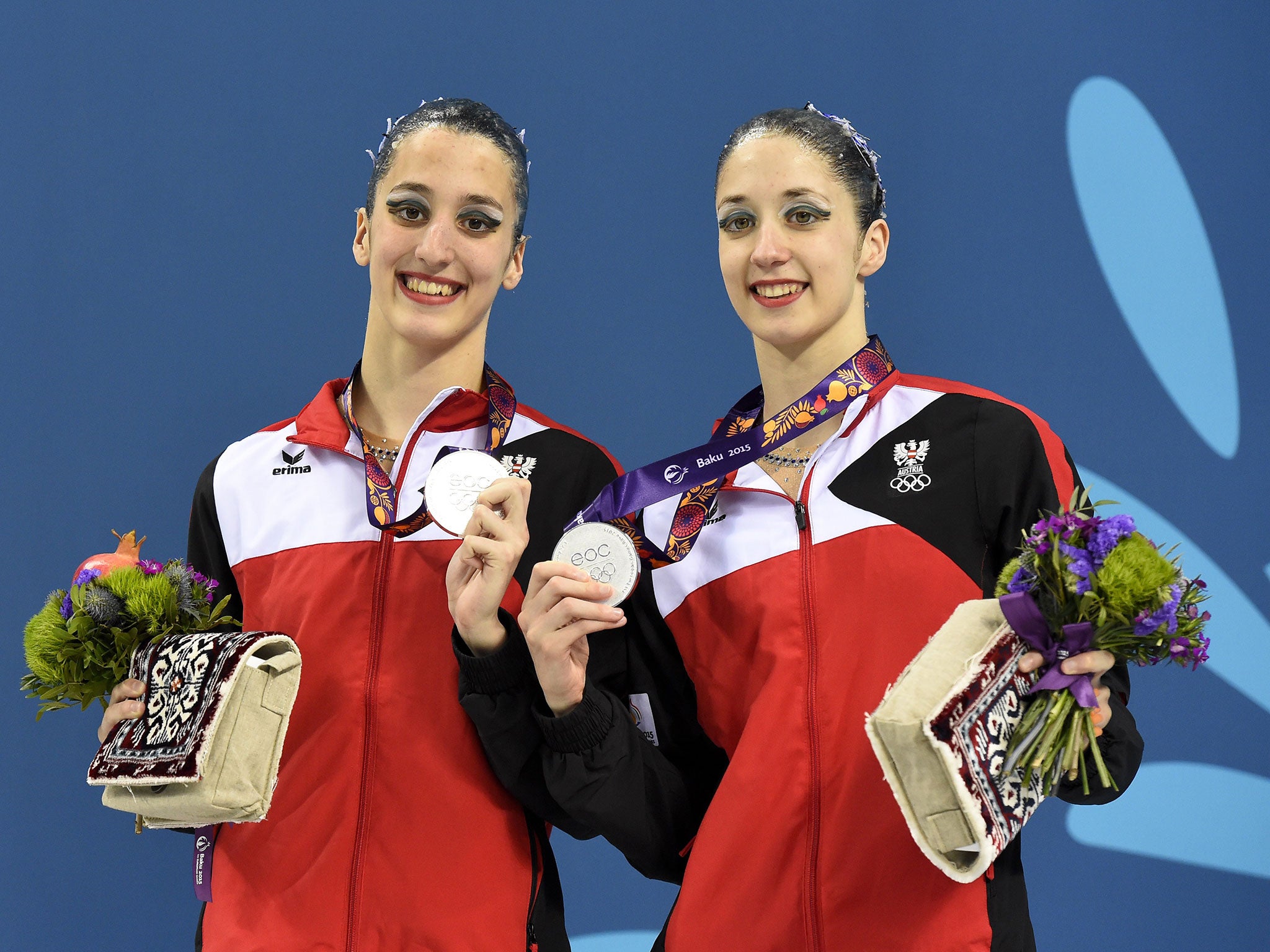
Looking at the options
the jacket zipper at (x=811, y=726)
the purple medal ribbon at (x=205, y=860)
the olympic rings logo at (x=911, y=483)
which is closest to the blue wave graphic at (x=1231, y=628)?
the olympic rings logo at (x=911, y=483)

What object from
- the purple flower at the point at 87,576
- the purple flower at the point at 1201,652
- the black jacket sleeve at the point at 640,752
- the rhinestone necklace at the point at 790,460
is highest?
the rhinestone necklace at the point at 790,460

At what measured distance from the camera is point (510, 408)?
254 cm

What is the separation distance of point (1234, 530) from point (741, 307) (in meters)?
1.84

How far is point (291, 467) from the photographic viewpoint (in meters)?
2.52

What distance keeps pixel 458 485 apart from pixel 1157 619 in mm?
1185

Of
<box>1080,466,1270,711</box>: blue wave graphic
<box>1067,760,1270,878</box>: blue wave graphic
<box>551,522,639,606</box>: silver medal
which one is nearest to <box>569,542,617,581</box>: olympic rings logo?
<box>551,522,639,606</box>: silver medal

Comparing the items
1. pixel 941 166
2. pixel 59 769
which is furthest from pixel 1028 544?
pixel 59 769

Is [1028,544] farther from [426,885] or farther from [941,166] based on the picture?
[941,166]

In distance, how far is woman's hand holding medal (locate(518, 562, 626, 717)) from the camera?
2133 millimetres

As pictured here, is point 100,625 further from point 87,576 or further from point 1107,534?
point 1107,534

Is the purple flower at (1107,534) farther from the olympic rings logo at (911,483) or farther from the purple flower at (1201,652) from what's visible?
the olympic rings logo at (911,483)

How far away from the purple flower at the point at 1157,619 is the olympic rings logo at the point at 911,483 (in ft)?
1.82

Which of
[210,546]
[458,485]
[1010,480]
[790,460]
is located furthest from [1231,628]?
[210,546]

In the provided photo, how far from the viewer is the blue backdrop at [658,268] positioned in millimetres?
3354
